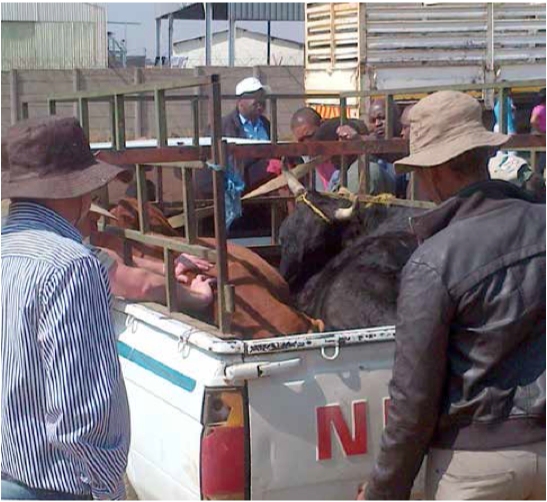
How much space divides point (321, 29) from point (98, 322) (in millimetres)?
10460

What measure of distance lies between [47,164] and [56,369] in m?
0.55

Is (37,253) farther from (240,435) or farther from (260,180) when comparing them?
(260,180)

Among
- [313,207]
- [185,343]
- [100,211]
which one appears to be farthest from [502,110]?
[185,343]

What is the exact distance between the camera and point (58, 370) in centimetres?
237

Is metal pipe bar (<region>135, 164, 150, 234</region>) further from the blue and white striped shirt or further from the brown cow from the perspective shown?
the blue and white striped shirt

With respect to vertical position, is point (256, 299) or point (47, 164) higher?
point (47, 164)

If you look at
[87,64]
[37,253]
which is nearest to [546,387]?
[37,253]

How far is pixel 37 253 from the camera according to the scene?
242 centimetres

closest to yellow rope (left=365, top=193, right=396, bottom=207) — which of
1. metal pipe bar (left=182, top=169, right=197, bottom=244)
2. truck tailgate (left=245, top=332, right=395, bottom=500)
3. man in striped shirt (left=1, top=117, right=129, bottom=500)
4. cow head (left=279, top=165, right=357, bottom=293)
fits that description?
cow head (left=279, top=165, right=357, bottom=293)

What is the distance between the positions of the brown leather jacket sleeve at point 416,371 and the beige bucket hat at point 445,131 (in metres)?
0.31

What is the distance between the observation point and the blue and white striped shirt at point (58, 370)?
7.75 ft

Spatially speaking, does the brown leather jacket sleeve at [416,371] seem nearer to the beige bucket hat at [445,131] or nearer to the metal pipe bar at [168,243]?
the beige bucket hat at [445,131]

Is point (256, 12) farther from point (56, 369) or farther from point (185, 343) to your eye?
point (56, 369)

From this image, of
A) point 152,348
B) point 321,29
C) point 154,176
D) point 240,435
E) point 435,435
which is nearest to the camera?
point 435,435
